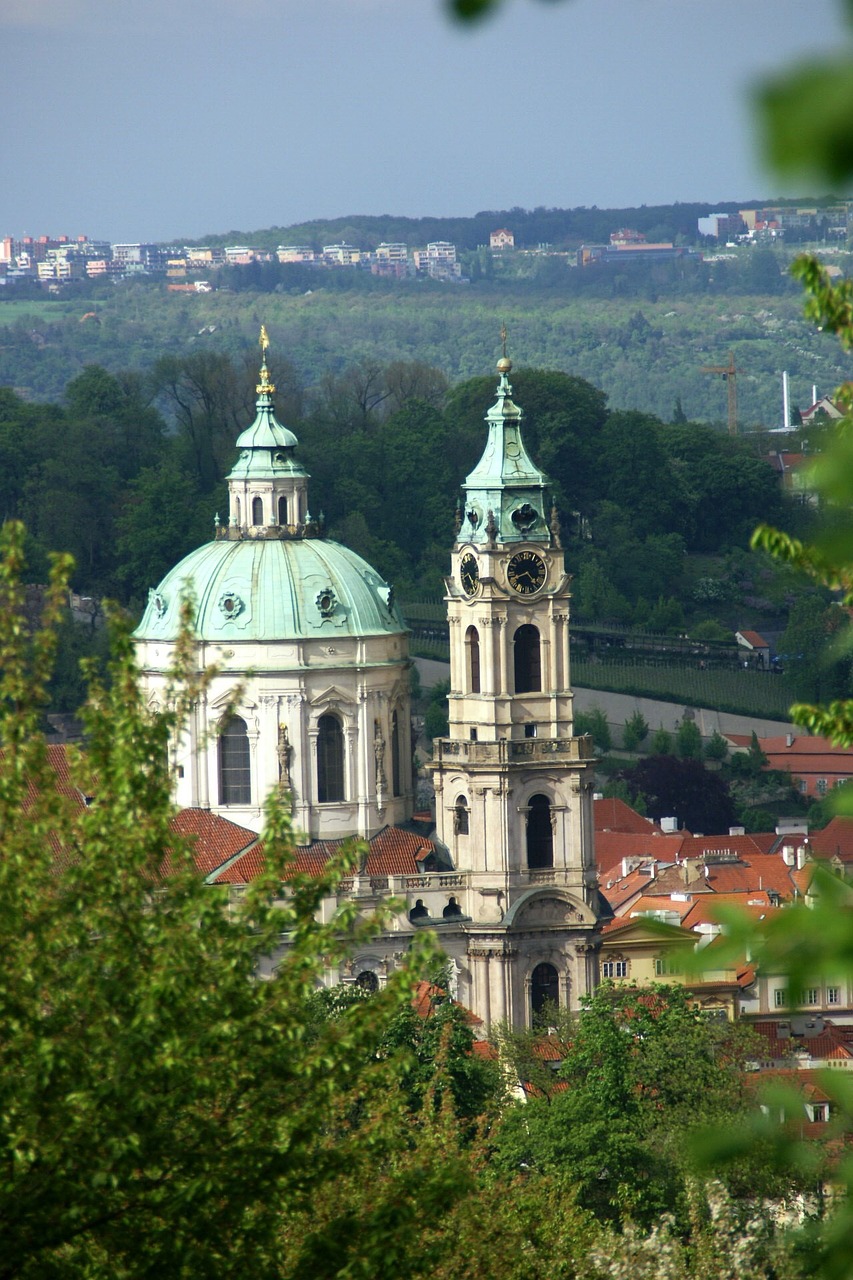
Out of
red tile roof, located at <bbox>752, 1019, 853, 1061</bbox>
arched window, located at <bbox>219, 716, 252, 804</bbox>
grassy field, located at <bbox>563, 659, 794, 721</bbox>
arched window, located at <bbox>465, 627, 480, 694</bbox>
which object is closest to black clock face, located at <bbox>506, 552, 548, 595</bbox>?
arched window, located at <bbox>465, 627, 480, 694</bbox>

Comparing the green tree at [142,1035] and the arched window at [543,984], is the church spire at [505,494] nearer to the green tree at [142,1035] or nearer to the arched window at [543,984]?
the arched window at [543,984]

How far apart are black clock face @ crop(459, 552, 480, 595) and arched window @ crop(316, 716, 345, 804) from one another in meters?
4.39

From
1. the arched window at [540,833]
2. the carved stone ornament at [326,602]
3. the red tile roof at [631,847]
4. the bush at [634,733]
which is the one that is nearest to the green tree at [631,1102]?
the arched window at [540,833]

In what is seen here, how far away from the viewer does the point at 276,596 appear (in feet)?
248

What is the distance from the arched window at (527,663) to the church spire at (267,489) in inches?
270

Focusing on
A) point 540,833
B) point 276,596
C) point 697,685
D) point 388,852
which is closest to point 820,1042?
point 540,833

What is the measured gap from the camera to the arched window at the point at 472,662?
74312 mm

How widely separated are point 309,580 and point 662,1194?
28.6 meters

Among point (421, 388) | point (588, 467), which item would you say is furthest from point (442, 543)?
point (421, 388)

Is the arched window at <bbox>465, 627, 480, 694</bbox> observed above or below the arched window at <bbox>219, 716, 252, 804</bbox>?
above

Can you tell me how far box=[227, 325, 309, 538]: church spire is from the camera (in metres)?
77.4

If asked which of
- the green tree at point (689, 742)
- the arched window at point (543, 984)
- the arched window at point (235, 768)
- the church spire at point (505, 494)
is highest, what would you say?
the green tree at point (689, 742)

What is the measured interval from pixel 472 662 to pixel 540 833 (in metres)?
4.28

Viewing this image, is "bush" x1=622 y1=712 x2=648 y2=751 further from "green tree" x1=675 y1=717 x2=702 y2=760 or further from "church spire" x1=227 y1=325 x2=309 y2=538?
"church spire" x1=227 y1=325 x2=309 y2=538
